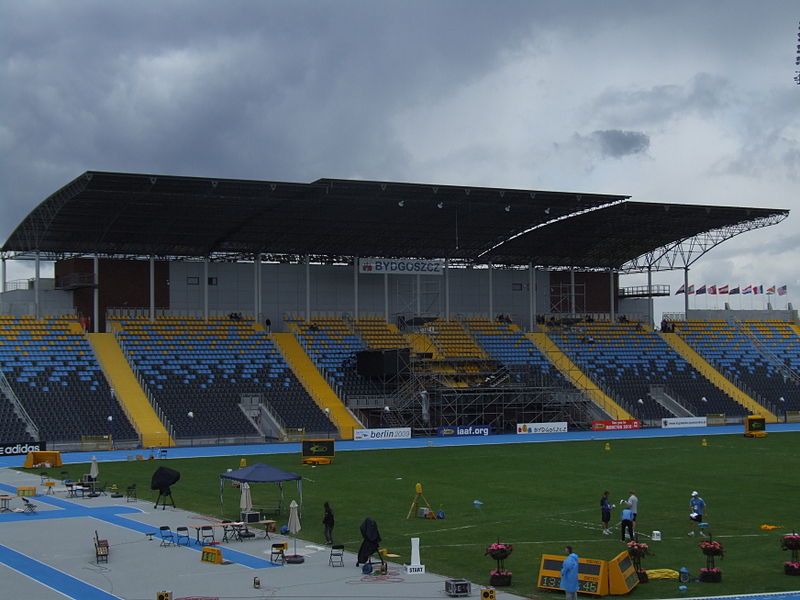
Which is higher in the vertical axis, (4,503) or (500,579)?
(4,503)

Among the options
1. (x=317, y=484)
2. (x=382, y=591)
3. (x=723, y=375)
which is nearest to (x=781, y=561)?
(x=382, y=591)

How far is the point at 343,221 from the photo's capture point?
262ft

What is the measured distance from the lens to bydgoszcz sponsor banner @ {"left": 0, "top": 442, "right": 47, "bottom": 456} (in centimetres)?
6022

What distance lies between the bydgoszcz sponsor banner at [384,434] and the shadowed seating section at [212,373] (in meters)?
2.37

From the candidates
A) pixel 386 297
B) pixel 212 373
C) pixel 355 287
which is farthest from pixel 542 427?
pixel 212 373

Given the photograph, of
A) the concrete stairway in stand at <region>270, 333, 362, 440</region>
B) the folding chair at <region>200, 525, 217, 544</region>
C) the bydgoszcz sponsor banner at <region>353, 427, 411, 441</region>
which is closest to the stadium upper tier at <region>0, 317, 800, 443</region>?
the concrete stairway in stand at <region>270, 333, 362, 440</region>

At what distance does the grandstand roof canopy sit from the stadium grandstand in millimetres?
232

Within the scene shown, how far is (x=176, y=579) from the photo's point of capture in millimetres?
26062

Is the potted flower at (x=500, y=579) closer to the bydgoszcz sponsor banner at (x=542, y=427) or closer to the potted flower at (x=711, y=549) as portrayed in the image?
the potted flower at (x=711, y=549)

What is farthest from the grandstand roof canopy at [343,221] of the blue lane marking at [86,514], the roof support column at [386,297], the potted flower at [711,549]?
the potted flower at [711,549]

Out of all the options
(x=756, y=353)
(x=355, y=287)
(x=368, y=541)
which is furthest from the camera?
(x=756, y=353)

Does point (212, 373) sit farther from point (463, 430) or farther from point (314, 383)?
point (463, 430)

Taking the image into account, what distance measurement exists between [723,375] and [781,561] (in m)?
69.8

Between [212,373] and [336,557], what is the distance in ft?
161
